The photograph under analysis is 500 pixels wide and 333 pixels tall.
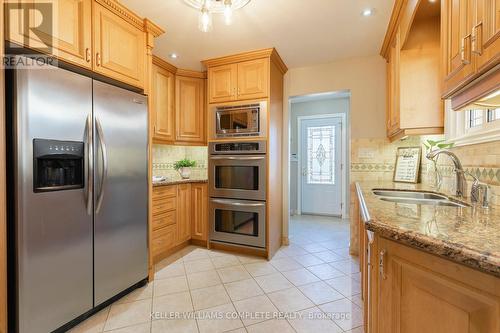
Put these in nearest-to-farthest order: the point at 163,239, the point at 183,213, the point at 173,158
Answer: the point at 163,239
the point at 183,213
the point at 173,158

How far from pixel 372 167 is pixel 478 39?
89.2 inches

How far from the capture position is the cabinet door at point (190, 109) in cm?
317

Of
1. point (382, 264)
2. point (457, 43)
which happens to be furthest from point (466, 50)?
point (382, 264)

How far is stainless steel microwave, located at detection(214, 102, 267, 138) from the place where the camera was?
8.79 ft

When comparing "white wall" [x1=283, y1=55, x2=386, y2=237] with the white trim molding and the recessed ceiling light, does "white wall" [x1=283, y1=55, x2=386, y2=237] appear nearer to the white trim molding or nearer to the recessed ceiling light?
the recessed ceiling light

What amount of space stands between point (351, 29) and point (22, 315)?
3.24m

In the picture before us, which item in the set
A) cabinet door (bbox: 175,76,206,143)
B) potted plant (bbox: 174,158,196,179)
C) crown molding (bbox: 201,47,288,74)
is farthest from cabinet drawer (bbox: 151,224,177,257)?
crown molding (bbox: 201,47,288,74)

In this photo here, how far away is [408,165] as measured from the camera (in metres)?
2.56

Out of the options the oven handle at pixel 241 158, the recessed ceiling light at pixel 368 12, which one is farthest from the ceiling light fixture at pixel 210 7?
the oven handle at pixel 241 158

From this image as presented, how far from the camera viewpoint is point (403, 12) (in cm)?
185

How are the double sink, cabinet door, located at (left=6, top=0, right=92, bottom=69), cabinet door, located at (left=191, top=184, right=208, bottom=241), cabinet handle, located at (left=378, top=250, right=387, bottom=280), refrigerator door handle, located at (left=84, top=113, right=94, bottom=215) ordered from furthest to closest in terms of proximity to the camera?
cabinet door, located at (left=191, top=184, right=208, bottom=241), refrigerator door handle, located at (left=84, top=113, right=94, bottom=215), the double sink, cabinet door, located at (left=6, top=0, right=92, bottom=69), cabinet handle, located at (left=378, top=250, right=387, bottom=280)

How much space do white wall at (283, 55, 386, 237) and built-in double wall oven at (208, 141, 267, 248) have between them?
3.92 feet

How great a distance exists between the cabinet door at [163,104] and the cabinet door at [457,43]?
268 centimetres

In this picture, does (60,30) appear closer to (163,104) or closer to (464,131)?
(163,104)
